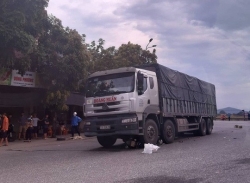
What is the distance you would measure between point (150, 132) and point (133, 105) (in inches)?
60.1

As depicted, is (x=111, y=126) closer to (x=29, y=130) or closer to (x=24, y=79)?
(x=29, y=130)

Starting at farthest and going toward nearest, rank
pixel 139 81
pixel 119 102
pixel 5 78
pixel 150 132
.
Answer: pixel 5 78
pixel 150 132
pixel 139 81
pixel 119 102

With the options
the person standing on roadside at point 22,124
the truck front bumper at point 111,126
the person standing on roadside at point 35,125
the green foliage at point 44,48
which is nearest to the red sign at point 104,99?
the truck front bumper at point 111,126

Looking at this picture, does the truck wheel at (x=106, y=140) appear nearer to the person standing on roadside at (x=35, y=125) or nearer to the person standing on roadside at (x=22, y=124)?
the person standing on roadside at (x=22, y=124)

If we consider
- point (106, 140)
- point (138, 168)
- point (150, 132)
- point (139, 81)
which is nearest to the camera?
point (138, 168)

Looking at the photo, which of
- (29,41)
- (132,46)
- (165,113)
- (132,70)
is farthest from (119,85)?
(132,46)

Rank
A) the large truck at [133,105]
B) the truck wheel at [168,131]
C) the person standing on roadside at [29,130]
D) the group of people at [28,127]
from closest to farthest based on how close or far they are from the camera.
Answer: the large truck at [133,105] → the truck wheel at [168,131] → the person standing on roadside at [29,130] → the group of people at [28,127]

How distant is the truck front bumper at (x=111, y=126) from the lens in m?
12.6

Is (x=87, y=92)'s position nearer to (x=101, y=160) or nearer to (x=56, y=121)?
(x=101, y=160)

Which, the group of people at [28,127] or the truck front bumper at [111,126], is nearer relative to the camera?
the truck front bumper at [111,126]

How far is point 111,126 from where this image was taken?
12.9 m

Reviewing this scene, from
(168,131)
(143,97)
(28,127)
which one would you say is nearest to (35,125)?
(28,127)

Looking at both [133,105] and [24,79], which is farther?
[24,79]

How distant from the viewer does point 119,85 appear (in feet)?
43.3
